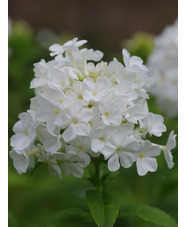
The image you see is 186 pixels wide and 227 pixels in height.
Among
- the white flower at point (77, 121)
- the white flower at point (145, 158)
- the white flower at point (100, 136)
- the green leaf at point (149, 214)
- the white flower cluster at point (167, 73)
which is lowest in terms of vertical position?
the green leaf at point (149, 214)

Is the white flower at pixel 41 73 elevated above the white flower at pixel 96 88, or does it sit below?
above

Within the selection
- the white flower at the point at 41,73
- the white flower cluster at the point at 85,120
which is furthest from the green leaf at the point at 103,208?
the white flower at the point at 41,73

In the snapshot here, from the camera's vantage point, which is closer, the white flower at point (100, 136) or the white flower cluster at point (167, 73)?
the white flower at point (100, 136)

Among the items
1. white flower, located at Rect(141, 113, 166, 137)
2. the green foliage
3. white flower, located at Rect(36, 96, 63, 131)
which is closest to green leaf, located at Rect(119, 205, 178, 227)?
the green foliage

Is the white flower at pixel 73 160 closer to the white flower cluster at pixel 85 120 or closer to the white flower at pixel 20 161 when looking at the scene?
the white flower cluster at pixel 85 120

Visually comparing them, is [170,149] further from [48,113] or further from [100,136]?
[48,113]

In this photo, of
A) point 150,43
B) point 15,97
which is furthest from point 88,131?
point 150,43

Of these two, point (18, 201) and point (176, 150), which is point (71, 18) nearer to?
point (18, 201)

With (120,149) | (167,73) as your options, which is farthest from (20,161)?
(167,73)
